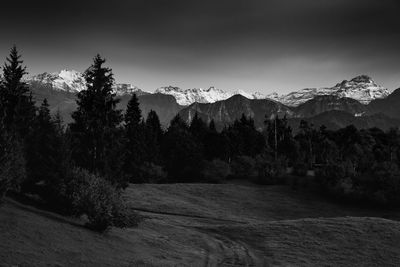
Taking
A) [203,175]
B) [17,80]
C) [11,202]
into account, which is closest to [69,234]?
[11,202]

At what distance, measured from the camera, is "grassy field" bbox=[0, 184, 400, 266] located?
22598 mm

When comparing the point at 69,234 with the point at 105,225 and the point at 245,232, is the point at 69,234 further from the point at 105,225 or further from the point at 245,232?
the point at 245,232

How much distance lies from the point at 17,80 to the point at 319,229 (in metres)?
47.2

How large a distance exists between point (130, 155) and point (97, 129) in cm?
4215

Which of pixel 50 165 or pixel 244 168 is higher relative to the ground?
pixel 50 165

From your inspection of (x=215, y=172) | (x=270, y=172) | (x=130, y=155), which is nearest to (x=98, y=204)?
(x=130, y=155)

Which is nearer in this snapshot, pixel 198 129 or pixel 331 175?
pixel 331 175

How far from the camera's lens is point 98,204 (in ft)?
97.9

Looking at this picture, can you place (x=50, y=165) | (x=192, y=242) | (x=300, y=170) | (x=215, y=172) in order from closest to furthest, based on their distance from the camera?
(x=192, y=242) < (x=50, y=165) < (x=215, y=172) < (x=300, y=170)

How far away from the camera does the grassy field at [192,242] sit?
22.6m

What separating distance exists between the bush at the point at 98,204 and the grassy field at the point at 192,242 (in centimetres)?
102

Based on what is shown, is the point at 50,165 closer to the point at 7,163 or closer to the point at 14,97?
the point at 7,163

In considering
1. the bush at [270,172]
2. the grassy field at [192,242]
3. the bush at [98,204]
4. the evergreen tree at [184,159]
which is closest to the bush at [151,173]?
the evergreen tree at [184,159]

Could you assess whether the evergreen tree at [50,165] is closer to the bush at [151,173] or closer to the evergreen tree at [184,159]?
the bush at [151,173]
